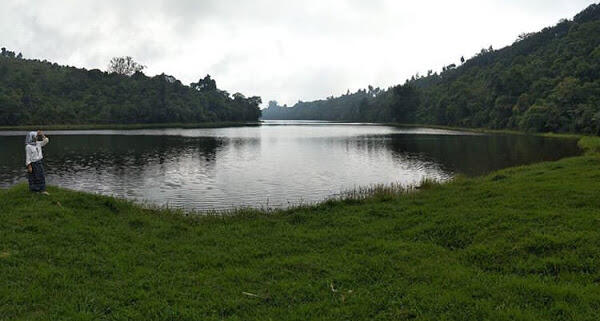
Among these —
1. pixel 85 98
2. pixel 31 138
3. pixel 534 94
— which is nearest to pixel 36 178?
pixel 31 138

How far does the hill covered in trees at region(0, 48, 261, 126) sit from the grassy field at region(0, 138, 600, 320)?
5401 inches

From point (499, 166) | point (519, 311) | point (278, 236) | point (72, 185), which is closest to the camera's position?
point (519, 311)

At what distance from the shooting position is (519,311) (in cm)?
810

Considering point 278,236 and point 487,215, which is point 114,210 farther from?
point 487,215

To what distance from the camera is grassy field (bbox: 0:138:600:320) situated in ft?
28.2

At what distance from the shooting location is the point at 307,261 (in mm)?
11453

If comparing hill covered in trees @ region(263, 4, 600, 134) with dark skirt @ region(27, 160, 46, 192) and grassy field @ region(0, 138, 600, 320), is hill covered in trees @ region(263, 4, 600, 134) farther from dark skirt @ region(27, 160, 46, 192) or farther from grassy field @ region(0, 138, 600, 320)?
dark skirt @ region(27, 160, 46, 192)

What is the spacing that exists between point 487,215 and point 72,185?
98.7 feet

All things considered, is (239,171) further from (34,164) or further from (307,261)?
(307,261)

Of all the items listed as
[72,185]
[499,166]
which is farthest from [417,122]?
[72,185]

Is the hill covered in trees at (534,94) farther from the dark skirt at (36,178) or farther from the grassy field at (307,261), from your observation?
the dark skirt at (36,178)

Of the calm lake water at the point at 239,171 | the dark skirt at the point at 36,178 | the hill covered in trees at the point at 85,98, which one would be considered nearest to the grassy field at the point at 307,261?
the dark skirt at the point at 36,178

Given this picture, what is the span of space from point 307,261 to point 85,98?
17565 cm

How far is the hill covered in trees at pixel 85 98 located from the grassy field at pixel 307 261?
450ft
